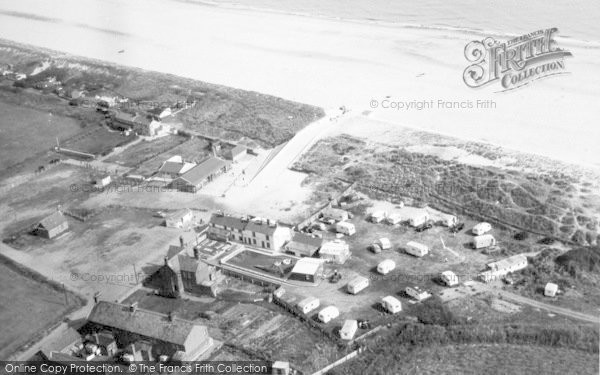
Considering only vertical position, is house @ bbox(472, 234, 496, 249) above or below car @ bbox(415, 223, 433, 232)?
above

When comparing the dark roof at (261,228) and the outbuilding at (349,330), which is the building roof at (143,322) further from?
the dark roof at (261,228)

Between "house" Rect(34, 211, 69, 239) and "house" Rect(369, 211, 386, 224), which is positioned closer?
"house" Rect(369, 211, 386, 224)

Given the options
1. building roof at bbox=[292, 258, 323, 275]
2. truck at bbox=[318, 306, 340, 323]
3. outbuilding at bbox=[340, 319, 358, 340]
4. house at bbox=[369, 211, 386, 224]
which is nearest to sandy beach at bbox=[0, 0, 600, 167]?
house at bbox=[369, 211, 386, 224]

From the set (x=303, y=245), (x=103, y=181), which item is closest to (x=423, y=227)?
(x=303, y=245)

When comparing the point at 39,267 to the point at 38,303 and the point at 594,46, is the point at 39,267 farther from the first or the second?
the point at 594,46

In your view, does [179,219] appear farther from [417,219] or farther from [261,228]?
[417,219]

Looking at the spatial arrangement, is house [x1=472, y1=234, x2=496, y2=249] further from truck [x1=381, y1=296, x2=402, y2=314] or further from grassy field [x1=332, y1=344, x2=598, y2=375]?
grassy field [x1=332, y1=344, x2=598, y2=375]

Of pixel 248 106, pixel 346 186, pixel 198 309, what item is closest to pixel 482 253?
pixel 346 186
